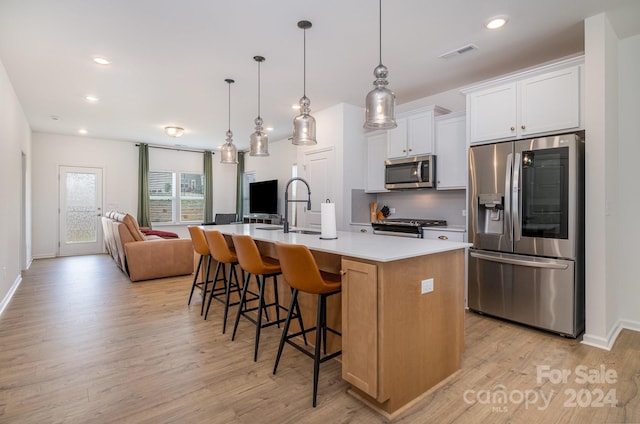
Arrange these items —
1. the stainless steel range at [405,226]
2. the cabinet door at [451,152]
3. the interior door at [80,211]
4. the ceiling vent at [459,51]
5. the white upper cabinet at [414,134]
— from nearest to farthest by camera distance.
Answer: the ceiling vent at [459,51]
the cabinet door at [451,152]
the stainless steel range at [405,226]
the white upper cabinet at [414,134]
the interior door at [80,211]

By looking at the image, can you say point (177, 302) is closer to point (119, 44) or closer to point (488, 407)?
point (119, 44)

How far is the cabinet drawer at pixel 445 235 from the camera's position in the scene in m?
3.77

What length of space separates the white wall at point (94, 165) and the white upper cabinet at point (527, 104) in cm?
763

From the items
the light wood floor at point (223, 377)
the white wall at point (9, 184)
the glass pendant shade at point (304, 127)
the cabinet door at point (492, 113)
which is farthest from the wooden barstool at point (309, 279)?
the white wall at point (9, 184)

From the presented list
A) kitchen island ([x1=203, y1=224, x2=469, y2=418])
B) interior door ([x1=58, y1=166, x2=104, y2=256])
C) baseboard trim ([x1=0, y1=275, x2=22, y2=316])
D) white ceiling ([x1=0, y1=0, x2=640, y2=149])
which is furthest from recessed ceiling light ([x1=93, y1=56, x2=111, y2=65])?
interior door ([x1=58, y1=166, x2=104, y2=256])

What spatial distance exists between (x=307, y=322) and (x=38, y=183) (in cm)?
775

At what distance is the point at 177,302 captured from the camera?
402cm

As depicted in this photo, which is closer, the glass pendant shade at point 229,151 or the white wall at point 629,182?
the white wall at point 629,182

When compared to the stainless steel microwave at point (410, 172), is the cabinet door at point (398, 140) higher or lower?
higher

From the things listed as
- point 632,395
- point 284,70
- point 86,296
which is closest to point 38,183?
point 86,296

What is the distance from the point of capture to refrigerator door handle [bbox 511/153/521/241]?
3.15 meters

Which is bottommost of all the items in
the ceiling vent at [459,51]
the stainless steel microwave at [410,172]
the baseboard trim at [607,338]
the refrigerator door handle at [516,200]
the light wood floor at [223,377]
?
the light wood floor at [223,377]

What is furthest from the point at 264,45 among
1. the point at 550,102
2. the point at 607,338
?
the point at 607,338

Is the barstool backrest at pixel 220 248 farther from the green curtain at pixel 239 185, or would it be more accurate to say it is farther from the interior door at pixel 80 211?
the green curtain at pixel 239 185
